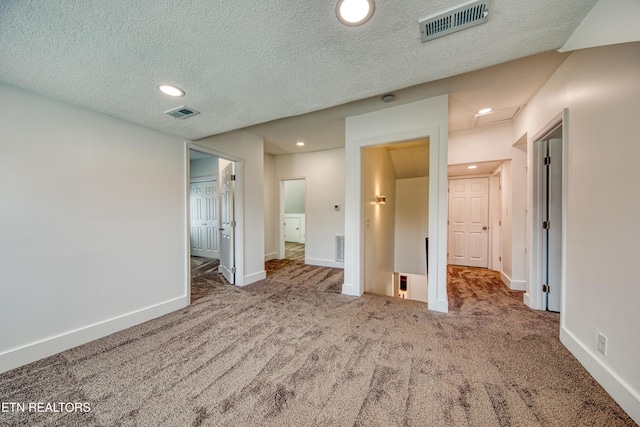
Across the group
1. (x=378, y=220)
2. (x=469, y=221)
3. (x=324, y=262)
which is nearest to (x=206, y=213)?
(x=324, y=262)

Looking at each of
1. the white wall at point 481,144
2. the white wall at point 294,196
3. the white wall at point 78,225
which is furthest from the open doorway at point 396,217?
the white wall at point 294,196

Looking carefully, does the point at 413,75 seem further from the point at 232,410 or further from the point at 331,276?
the point at 331,276

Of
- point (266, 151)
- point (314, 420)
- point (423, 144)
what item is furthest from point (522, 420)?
point (266, 151)

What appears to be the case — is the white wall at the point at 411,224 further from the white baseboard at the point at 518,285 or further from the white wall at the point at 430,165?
the white wall at the point at 430,165

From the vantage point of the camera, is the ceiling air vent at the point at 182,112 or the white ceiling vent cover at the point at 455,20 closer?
the white ceiling vent cover at the point at 455,20

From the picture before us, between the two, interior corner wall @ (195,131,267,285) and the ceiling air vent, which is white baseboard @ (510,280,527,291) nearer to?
interior corner wall @ (195,131,267,285)

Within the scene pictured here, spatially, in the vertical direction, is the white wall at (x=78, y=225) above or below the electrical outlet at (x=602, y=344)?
above

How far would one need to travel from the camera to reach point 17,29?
1.15m

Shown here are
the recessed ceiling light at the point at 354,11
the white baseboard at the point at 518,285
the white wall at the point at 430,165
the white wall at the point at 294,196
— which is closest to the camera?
the recessed ceiling light at the point at 354,11

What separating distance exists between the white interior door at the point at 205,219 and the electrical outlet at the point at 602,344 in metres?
6.20

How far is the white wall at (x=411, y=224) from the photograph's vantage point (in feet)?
18.1

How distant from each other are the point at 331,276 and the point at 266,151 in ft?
10.3

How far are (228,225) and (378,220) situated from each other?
2666 mm

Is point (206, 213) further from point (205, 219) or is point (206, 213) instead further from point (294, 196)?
point (294, 196)
